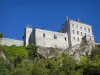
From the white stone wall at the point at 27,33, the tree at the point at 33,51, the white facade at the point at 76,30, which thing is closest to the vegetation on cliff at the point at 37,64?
the tree at the point at 33,51

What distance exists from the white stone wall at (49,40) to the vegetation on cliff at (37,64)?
10.3 ft

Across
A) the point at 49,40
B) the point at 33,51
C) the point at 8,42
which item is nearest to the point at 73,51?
the point at 49,40

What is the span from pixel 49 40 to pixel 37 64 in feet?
62.7

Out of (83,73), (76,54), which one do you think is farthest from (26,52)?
(83,73)

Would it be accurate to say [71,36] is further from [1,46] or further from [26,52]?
[1,46]

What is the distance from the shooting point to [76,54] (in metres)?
56.7

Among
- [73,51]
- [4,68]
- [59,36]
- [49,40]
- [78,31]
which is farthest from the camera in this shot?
[78,31]

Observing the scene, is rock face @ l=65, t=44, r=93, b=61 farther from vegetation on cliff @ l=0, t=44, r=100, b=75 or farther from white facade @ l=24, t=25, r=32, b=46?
white facade @ l=24, t=25, r=32, b=46

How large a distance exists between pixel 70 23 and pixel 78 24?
8.32 feet

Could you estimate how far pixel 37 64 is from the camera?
139 feet

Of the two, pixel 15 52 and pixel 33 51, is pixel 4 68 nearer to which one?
pixel 15 52

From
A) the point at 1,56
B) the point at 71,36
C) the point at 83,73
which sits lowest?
the point at 83,73

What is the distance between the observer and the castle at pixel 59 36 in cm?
5988

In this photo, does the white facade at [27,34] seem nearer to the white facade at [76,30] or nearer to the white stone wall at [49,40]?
the white stone wall at [49,40]
